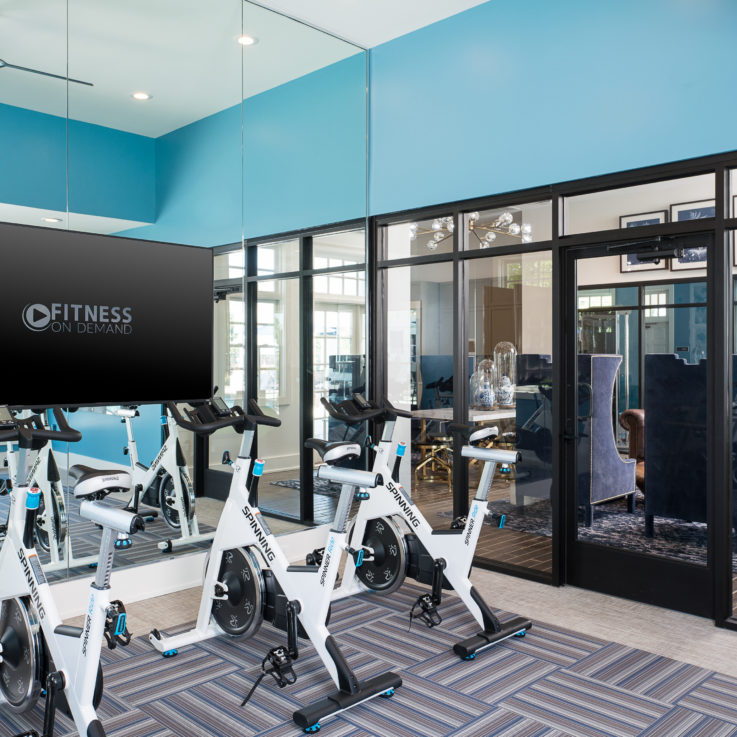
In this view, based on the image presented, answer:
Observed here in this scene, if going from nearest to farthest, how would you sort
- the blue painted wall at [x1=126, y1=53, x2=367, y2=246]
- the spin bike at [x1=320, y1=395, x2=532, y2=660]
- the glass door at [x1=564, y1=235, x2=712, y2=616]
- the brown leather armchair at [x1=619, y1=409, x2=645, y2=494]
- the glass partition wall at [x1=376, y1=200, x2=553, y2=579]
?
the spin bike at [x1=320, y1=395, x2=532, y2=660] < the glass door at [x1=564, y1=235, x2=712, y2=616] < the brown leather armchair at [x1=619, y1=409, x2=645, y2=494] < the blue painted wall at [x1=126, y1=53, x2=367, y2=246] < the glass partition wall at [x1=376, y1=200, x2=553, y2=579]

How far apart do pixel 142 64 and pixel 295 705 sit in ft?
11.1

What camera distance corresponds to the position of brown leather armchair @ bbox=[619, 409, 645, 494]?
395 centimetres

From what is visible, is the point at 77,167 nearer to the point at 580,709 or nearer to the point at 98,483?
the point at 98,483

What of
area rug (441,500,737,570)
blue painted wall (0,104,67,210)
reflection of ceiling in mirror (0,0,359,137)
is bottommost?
area rug (441,500,737,570)

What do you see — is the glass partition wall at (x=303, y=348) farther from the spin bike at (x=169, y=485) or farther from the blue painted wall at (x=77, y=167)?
the blue painted wall at (x=77, y=167)

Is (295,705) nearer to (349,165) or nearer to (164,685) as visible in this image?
(164,685)

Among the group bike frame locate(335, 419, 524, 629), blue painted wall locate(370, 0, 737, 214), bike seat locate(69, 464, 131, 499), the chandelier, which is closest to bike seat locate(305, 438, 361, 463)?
bike frame locate(335, 419, 524, 629)

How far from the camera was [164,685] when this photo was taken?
2902 mm

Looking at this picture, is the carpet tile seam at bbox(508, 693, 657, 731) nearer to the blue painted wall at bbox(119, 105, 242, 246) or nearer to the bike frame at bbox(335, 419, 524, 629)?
the bike frame at bbox(335, 419, 524, 629)

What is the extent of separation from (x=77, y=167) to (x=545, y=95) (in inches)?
101

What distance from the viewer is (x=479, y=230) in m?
4.48

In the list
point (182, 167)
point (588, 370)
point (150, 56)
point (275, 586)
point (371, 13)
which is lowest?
point (275, 586)

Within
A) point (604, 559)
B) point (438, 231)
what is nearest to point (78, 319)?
point (438, 231)

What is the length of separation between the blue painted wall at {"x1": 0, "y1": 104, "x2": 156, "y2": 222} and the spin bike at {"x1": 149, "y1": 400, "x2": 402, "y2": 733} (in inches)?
48.1
